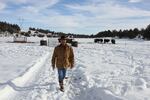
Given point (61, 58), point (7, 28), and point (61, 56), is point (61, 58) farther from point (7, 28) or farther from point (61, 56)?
point (7, 28)

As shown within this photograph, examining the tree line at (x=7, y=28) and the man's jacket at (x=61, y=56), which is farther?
the tree line at (x=7, y=28)

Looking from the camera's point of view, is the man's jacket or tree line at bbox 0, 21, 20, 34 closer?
the man's jacket

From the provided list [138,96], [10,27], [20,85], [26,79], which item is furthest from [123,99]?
[10,27]

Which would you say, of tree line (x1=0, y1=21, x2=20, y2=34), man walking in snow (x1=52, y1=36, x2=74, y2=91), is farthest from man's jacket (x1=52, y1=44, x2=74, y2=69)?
tree line (x1=0, y1=21, x2=20, y2=34)

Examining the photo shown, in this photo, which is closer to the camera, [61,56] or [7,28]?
[61,56]

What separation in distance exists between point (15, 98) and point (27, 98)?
0.45m

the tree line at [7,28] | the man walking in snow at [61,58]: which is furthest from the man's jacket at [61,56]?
the tree line at [7,28]

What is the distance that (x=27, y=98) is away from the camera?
9.66 meters

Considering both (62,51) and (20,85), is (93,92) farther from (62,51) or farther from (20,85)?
(20,85)

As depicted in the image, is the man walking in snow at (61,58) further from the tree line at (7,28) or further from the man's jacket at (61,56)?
the tree line at (7,28)

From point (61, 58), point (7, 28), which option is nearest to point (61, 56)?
point (61, 58)

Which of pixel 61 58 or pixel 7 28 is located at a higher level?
pixel 61 58

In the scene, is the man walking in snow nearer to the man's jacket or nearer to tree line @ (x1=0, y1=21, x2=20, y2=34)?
the man's jacket

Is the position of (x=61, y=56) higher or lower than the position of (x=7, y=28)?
higher
